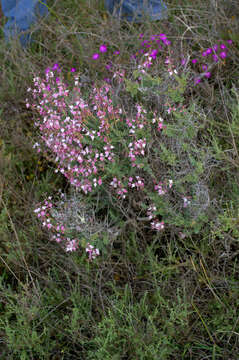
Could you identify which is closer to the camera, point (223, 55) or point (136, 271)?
point (136, 271)

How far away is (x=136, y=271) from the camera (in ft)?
7.49

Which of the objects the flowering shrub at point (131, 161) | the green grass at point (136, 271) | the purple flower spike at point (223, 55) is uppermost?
the purple flower spike at point (223, 55)

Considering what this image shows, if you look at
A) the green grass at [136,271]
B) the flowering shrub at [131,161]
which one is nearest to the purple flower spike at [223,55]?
the green grass at [136,271]

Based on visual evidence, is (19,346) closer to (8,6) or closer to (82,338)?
(82,338)

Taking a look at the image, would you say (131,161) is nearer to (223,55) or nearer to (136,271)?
(136,271)

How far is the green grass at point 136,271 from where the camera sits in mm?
1937

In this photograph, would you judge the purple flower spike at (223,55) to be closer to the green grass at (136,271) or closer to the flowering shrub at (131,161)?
the green grass at (136,271)

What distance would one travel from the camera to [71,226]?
7.29ft

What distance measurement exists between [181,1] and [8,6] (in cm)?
183

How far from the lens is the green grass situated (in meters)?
1.94

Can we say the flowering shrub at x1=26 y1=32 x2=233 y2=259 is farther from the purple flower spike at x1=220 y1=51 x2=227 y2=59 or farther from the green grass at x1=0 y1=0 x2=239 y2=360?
the purple flower spike at x1=220 y1=51 x2=227 y2=59

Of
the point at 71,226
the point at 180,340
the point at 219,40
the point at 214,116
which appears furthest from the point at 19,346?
the point at 219,40

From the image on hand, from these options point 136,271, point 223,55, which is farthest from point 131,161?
point 223,55

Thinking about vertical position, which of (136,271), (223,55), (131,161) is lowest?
(136,271)
